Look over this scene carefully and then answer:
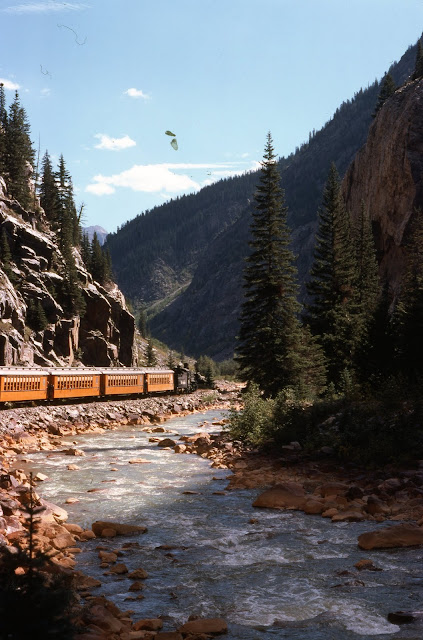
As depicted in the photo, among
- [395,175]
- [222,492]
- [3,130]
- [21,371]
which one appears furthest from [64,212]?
[222,492]

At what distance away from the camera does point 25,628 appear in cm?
416

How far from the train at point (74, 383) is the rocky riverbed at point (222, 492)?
1160 millimetres

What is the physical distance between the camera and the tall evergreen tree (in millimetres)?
30891

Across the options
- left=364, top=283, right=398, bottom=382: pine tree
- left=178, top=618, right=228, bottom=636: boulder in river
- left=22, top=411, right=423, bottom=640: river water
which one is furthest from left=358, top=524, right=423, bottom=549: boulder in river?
left=364, top=283, right=398, bottom=382: pine tree

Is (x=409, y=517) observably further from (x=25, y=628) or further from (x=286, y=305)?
(x=286, y=305)

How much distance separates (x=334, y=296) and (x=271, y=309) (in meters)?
9.40

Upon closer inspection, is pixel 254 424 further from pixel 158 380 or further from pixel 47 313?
pixel 47 313

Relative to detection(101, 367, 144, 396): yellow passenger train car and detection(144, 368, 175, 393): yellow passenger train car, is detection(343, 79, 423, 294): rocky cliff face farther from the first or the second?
detection(101, 367, 144, 396): yellow passenger train car

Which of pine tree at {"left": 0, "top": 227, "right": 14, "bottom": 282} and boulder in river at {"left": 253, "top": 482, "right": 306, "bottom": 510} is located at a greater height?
pine tree at {"left": 0, "top": 227, "right": 14, "bottom": 282}

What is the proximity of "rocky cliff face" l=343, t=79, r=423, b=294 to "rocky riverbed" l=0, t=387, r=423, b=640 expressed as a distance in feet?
154

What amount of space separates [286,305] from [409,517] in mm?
22094

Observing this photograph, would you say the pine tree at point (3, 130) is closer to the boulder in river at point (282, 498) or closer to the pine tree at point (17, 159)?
the pine tree at point (17, 159)

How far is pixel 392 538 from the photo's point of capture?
9.21 meters

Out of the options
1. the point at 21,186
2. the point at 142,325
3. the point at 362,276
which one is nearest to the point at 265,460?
the point at 362,276
